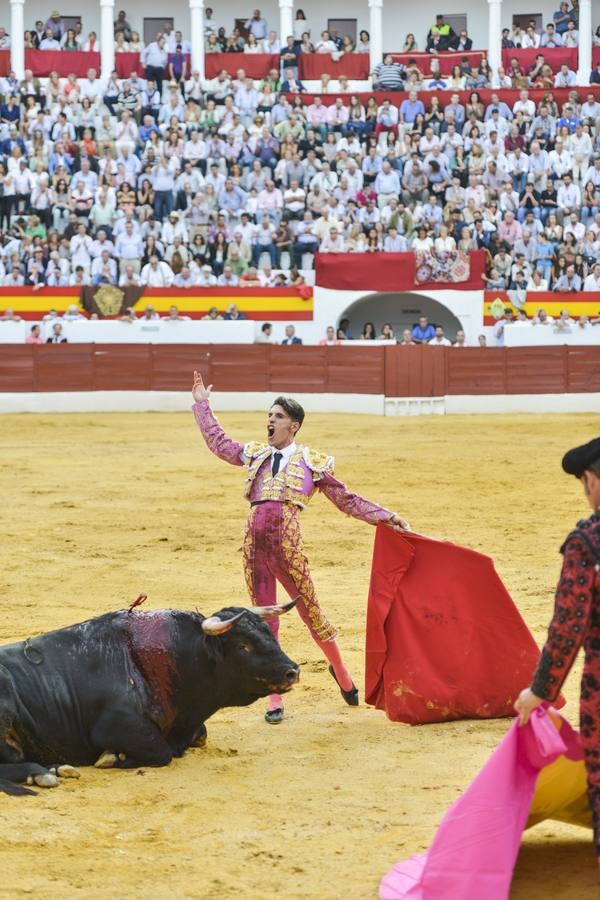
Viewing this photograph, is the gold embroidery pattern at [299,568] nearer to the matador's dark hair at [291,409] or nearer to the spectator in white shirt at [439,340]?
the matador's dark hair at [291,409]

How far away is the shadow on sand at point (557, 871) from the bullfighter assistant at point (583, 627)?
230 millimetres

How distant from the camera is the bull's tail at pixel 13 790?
4515 mm

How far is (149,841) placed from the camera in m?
4.11

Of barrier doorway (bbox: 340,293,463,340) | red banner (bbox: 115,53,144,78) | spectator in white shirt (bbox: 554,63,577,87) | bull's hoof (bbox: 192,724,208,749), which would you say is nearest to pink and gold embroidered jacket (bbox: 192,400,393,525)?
bull's hoof (bbox: 192,724,208,749)

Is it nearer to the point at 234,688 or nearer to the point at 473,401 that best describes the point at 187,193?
the point at 473,401

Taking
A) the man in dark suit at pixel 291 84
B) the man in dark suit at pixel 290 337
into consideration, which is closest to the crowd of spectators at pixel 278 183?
the man in dark suit at pixel 291 84

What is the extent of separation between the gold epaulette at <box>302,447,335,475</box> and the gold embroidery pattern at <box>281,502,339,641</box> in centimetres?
18

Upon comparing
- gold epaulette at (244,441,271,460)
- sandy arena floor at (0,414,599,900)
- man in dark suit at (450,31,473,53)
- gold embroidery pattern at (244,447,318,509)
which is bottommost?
sandy arena floor at (0,414,599,900)

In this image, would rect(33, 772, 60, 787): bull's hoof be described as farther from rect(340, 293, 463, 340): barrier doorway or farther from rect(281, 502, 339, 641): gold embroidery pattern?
rect(340, 293, 463, 340): barrier doorway

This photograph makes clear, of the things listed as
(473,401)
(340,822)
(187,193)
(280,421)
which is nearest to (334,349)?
(473,401)

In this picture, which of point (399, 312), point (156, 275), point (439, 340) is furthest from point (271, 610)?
point (399, 312)

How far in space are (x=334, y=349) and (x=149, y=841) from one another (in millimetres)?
15279

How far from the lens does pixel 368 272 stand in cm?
2055

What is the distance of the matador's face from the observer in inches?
216
